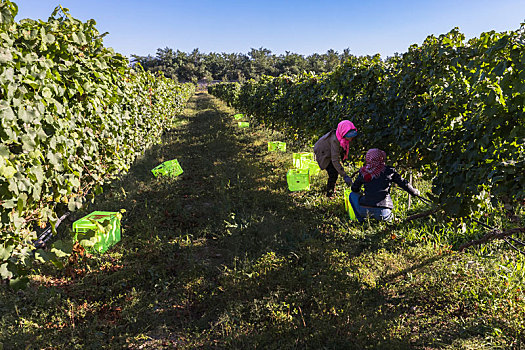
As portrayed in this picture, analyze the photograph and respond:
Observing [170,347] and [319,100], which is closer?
[170,347]

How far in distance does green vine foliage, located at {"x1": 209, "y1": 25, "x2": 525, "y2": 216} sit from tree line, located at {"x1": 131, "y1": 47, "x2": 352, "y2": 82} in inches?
3342

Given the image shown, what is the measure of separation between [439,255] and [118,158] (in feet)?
16.4

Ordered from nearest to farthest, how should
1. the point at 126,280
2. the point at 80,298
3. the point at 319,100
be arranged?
the point at 80,298 → the point at 126,280 → the point at 319,100

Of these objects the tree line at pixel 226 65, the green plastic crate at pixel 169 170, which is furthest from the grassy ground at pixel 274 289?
the tree line at pixel 226 65

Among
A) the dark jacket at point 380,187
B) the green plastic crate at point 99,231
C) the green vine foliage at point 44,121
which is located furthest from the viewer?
the dark jacket at point 380,187

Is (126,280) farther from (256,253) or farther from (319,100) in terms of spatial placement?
(319,100)

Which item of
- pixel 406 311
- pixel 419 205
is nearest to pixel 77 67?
pixel 406 311

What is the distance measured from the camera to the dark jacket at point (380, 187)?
3.90 meters

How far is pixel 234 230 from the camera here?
4316 mm

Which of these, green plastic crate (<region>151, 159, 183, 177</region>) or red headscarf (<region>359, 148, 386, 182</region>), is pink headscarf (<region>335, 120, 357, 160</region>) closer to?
red headscarf (<region>359, 148, 386, 182</region>)

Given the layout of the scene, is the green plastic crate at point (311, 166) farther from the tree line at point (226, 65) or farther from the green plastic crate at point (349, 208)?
the tree line at point (226, 65)

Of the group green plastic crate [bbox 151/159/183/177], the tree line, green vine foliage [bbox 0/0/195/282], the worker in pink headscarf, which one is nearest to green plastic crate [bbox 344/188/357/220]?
the worker in pink headscarf

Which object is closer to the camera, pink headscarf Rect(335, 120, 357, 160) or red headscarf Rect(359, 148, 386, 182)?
red headscarf Rect(359, 148, 386, 182)

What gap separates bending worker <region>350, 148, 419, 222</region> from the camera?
12.8 ft
